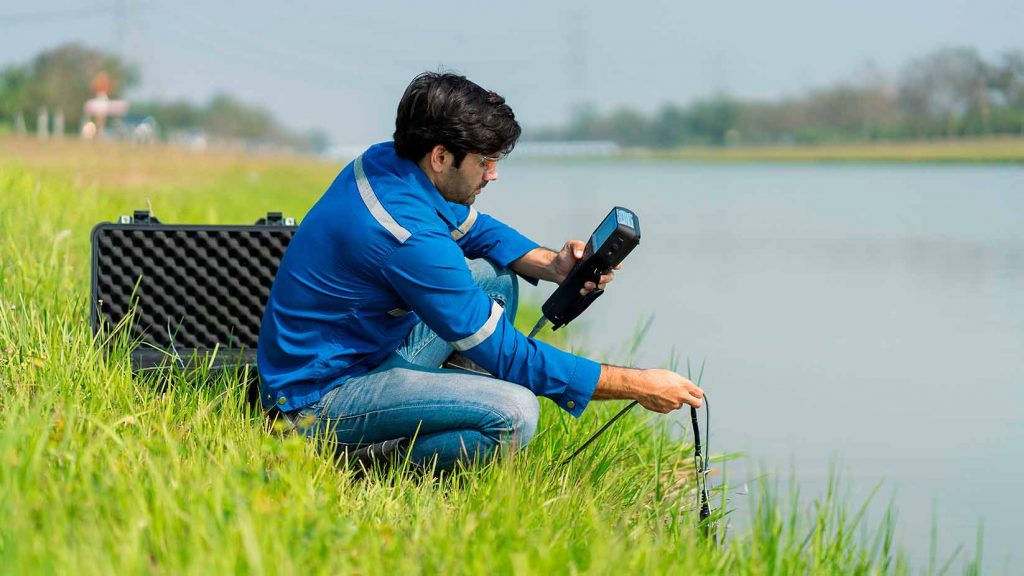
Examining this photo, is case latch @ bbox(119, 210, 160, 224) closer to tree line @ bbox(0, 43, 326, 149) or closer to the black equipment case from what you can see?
the black equipment case

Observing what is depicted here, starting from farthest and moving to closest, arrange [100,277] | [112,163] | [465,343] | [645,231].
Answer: [112,163] → [645,231] → [100,277] → [465,343]

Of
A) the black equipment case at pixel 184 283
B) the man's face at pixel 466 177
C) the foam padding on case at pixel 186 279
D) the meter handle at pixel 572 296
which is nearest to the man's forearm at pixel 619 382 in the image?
the meter handle at pixel 572 296

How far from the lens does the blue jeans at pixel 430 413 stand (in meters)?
4.32

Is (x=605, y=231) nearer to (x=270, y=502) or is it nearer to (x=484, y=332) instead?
(x=484, y=332)

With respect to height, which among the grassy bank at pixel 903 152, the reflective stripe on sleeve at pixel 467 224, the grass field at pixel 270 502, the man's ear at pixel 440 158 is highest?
the man's ear at pixel 440 158

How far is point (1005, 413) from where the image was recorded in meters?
7.42

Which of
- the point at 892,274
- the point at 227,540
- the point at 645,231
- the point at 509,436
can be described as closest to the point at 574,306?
the point at 509,436

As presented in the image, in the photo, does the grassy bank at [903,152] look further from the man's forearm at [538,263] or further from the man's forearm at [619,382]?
the man's forearm at [619,382]

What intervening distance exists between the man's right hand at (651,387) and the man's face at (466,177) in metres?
0.77

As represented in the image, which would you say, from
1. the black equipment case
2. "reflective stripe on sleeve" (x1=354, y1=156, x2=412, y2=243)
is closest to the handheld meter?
"reflective stripe on sleeve" (x1=354, y1=156, x2=412, y2=243)

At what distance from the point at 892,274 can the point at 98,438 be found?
1234 cm

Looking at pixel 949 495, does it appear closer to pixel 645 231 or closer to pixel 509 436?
pixel 509 436

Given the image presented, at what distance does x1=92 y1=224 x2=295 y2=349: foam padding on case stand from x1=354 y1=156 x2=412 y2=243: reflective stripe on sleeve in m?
1.34

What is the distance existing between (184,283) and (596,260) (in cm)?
201
